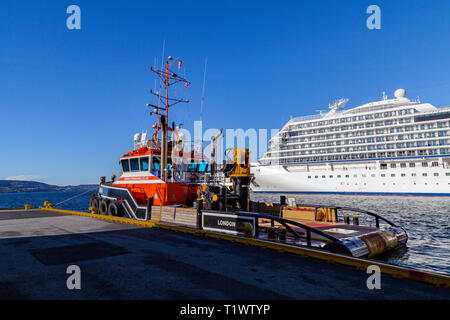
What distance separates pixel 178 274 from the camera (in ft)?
15.7

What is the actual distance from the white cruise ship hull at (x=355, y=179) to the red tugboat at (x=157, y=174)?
170 ft

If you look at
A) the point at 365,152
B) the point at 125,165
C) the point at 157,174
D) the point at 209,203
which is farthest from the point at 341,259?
the point at 365,152

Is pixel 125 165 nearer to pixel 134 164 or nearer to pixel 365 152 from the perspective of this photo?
pixel 134 164

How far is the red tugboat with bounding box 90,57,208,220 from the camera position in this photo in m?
12.9

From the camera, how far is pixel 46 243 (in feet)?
25.2

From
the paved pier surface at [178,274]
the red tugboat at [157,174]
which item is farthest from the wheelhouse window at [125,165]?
the paved pier surface at [178,274]

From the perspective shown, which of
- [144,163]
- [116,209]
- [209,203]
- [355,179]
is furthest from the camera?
Answer: [355,179]

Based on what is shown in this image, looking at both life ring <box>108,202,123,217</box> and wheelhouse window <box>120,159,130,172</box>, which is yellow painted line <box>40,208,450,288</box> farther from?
wheelhouse window <box>120,159,130,172</box>

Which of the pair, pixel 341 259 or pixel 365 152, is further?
pixel 365 152

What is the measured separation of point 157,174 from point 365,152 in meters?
58.9

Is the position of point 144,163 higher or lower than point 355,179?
higher
